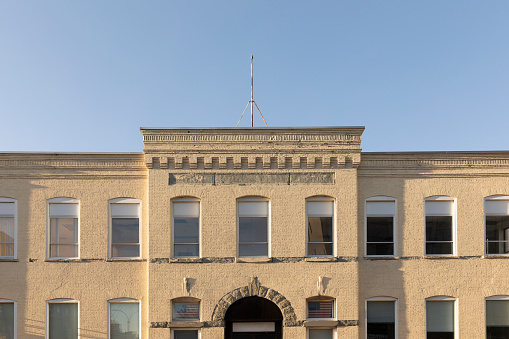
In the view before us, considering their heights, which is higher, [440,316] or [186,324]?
[440,316]

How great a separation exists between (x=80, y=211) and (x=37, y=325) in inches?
158

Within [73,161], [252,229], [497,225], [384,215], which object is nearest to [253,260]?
[252,229]

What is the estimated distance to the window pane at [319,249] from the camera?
51.7ft

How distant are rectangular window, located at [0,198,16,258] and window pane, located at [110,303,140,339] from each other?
13.3 ft

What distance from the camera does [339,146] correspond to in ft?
51.8

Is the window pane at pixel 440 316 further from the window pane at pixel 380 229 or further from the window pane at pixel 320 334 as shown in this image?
the window pane at pixel 320 334

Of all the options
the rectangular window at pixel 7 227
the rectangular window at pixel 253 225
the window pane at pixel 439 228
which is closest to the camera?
the rectangular window at pixel 253 225

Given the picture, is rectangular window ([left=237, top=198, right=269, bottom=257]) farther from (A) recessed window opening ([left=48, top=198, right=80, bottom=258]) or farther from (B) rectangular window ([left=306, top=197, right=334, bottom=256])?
(A) recessed window opening ([left=48, top=198, right=80, bottom=258])

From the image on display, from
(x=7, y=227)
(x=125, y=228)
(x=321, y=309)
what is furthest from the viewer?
(x=125, y=228)

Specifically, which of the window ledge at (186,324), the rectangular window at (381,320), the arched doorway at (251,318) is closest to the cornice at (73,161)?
the window ledge at (186,324)

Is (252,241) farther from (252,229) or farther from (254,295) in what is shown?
(254,295)

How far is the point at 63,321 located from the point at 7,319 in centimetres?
188

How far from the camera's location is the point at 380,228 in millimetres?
16156

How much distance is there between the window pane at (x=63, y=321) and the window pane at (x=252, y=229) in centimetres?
618
